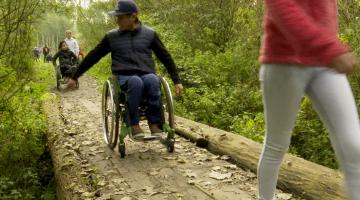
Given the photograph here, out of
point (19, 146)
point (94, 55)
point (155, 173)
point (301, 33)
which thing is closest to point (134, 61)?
point (94, 55)

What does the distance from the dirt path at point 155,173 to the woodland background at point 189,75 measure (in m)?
0.79

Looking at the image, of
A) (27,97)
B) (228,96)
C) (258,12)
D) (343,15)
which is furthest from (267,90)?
(258,12)

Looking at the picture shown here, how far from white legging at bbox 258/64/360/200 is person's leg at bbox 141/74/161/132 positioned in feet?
→ 9.79

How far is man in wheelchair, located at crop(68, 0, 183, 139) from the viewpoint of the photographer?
215 inches

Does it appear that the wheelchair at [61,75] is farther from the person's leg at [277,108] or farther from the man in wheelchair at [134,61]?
the person's leg at [277,108]

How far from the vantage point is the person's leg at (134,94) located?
5.42 metres

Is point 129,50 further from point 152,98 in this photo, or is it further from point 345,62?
point 345,62

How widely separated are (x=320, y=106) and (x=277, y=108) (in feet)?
0.88

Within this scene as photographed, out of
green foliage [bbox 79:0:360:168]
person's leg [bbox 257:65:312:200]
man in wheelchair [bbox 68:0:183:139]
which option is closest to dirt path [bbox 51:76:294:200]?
man in wheelchair [bbox 68:0:183:139]

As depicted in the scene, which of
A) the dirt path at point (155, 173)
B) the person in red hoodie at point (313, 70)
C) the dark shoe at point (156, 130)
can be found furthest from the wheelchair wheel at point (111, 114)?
the person in red hoodie at point (313, 70)

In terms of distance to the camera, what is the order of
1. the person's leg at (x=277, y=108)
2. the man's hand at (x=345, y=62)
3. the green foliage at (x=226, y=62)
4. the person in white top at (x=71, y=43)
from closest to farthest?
the man's hand at (x=345, y=62) → the person's leg at (x=277, y=108) → the green foliage at (x=226, y=62) → the person in white top at (x=71, y=43)

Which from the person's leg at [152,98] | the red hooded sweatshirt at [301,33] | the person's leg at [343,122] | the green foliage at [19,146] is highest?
the red hooded sweatshirt at [301,33]

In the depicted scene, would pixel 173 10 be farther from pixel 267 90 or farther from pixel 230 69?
pixel 267 90

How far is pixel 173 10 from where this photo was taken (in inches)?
631
